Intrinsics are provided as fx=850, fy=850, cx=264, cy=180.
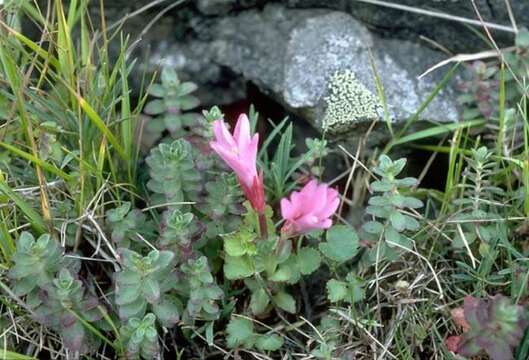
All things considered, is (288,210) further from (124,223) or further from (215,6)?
(215,6)

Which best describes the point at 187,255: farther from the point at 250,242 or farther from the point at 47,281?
the point at 47,281

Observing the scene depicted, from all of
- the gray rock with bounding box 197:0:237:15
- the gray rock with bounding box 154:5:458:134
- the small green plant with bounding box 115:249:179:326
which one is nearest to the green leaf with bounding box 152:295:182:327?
the small green plant with bounding box 115:249:179:326

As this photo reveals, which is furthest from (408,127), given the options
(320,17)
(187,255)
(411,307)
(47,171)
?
(47,171)

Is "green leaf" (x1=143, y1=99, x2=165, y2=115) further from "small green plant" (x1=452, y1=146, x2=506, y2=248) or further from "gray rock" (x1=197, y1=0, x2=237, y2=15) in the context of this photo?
"small green plant" (x1=452, y1=146, x2=506, y2=248)

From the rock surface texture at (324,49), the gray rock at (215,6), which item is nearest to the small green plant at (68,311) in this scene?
the rock surface texture at (324,49)

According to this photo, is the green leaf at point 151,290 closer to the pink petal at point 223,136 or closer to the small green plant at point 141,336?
the small green plant at point 141,336

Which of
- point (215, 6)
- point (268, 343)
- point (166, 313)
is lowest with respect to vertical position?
point (268, 343)

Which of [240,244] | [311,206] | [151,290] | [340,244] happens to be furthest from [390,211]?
[151,290]
